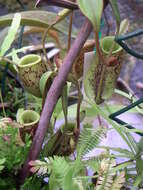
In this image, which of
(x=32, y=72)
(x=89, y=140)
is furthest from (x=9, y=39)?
(x=89, y=140)

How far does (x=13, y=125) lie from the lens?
0.56 m

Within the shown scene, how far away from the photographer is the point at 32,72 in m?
0.63

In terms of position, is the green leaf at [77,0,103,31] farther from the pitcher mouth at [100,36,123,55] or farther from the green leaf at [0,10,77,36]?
the green leaf at [0,10,77,36]

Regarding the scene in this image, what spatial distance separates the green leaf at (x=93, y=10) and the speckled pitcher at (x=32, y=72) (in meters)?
0.19

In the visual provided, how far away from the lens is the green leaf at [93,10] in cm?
46

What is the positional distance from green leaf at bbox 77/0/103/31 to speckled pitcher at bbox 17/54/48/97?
19cm

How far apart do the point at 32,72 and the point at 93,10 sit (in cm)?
20

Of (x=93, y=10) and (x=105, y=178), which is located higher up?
(x=93, y=10)

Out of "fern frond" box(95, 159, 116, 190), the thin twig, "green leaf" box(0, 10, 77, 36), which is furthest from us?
"green leaf" box(0, 10, 77, 36)

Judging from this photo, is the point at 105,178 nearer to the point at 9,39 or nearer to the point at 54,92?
the point at 54,92

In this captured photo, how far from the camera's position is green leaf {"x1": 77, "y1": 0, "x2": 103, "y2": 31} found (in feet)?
1.52

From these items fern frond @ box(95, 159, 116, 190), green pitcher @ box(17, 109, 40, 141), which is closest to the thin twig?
green pitcher @ box(17, 109, 40, 141)

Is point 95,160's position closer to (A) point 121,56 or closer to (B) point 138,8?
(A) point 121,56

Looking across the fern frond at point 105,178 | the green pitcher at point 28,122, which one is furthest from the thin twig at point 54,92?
the fern frond at point 105,178
